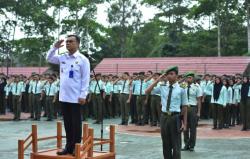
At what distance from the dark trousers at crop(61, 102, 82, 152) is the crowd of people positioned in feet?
28.5

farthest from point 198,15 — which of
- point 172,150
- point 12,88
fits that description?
point 172,150

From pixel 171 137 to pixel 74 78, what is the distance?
2102 mm

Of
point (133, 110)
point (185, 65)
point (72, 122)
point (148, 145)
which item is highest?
point (185, 65)

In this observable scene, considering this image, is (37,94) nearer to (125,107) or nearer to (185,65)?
(125,107)

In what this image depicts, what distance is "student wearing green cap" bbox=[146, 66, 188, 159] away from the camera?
29.7ft

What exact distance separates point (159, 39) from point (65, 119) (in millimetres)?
51995

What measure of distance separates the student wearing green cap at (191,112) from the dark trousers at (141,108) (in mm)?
6389

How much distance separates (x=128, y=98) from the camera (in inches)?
→ 797

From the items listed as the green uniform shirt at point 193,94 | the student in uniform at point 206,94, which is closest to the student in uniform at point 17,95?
the student in uniform at point 206,94

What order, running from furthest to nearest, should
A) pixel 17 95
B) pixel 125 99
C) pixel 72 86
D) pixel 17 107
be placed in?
pixel 17 95, pixel 17 107, pixel 125 99, pixel 72 86

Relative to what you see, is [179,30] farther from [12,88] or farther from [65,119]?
[65,119]

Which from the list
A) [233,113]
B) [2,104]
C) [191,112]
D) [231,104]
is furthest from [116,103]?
[191,112]

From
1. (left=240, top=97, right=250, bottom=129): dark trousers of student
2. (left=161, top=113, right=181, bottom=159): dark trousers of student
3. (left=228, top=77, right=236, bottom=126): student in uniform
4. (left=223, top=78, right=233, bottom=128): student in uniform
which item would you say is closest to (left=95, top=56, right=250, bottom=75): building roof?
(left=228, top=77, right=236, bottom=126): student in uniform

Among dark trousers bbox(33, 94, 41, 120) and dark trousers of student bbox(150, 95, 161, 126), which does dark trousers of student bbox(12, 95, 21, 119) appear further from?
dark trousers of student bbox(150, 95, 161, 126)
